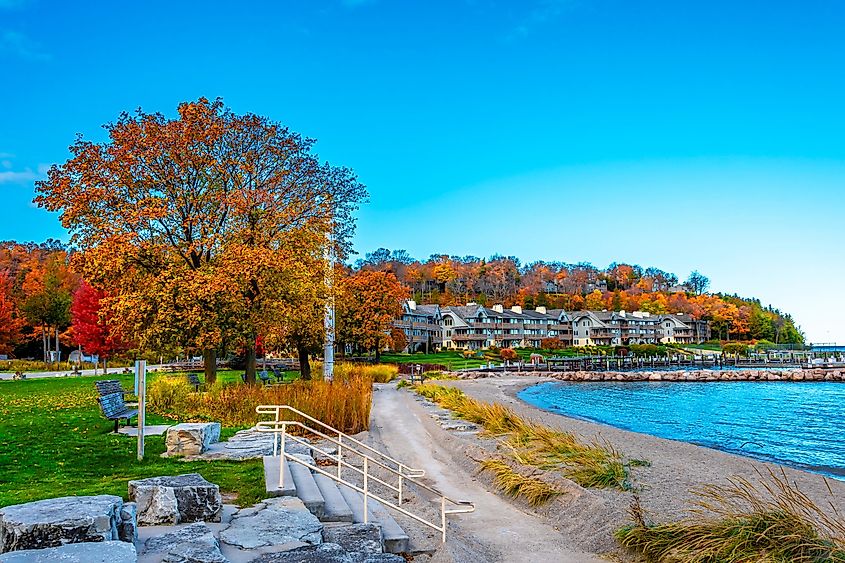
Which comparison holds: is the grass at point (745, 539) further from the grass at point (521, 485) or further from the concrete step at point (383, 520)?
the concrete step at point (383, 520)

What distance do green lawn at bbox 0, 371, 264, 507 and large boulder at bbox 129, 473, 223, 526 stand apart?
87 centimetres

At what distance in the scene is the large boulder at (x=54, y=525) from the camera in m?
4.73

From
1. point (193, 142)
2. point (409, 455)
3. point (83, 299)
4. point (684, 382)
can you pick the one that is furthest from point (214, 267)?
point (684, 382)

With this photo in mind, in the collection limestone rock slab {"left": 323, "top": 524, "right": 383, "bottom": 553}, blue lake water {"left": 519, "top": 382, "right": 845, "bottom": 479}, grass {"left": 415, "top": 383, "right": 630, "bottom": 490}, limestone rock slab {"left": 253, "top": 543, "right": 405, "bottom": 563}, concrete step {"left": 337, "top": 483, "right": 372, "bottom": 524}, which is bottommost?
blue lake water {"left": 519, "top": 382, "right": 845, "bottom": 479}

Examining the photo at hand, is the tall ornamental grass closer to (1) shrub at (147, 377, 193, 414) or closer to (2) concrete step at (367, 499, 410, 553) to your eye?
(1) shrub at (147, 377, 193, 414)

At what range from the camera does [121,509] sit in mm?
5453

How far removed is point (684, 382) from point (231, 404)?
195 feet

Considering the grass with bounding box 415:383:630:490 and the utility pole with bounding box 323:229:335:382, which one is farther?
the utility pole with bounding box 323:229:335:382

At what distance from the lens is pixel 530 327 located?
118m

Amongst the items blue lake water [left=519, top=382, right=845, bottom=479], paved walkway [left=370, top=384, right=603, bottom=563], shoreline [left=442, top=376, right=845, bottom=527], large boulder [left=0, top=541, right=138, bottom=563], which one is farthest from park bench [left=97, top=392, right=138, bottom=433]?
blue lake water [left=519, top=382, right=845, bottom=479]

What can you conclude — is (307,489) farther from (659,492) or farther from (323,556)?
(659,492)

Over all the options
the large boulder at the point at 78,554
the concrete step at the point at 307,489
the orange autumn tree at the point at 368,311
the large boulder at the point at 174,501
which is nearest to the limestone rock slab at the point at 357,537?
the concrete step at the point at 307,489

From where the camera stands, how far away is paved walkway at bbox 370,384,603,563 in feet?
26.0

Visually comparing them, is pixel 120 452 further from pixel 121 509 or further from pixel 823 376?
pixel 823 376
